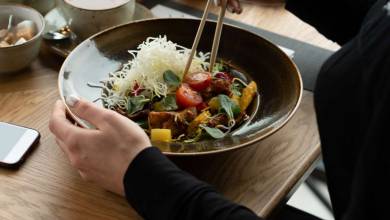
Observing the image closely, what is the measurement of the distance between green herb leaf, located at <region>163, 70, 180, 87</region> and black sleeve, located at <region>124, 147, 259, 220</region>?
27cm

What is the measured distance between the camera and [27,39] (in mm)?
1040

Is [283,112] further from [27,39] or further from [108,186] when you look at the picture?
[27,39]

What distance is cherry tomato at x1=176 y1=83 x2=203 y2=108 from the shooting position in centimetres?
90

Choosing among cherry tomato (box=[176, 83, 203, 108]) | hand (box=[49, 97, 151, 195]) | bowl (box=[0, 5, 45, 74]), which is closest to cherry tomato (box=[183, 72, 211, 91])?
cherry tomato (box=[176, 83, 203, 108])

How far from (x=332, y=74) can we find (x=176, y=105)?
1.11 feet

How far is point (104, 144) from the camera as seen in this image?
2.36 ft

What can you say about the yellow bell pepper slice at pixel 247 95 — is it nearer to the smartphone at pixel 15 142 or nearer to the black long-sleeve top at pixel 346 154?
the black long-sleeve top at pixel 346 154

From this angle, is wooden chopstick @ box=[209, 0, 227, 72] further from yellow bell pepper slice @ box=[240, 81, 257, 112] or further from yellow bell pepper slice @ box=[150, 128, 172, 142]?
yellow bell pepper slice @ box=[150, 128, 172, 142]

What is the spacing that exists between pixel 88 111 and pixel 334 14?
0.58 m

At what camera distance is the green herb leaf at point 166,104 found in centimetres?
90

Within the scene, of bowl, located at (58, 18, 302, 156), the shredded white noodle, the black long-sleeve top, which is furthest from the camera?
the shredded white noodle

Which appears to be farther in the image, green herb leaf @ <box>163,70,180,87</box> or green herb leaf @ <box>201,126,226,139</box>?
green herb leaf @ <box>163,70,180,87</box>

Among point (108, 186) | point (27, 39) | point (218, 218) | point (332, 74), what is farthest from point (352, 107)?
point (27, 39)

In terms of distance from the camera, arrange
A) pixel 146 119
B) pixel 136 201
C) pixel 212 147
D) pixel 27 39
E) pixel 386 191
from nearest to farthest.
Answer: pixel 386 191, pixel 136 201, pixel 212 147, pixel 146 119, pixel 27 39
